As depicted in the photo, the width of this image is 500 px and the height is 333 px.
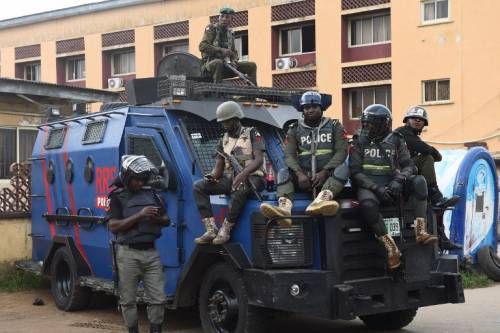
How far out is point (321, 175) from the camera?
7.11 metres

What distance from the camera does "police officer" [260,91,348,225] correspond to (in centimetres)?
698

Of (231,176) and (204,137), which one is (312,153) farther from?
(204,137)

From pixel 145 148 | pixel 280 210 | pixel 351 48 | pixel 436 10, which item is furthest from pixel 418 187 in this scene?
pixel 351 48

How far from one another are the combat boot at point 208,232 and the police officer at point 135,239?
0.45m

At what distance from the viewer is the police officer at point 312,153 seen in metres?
6.98

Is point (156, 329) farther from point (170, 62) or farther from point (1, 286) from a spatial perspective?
point (1, 286)

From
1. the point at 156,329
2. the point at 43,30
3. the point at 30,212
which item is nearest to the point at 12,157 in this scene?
the point at 30,212

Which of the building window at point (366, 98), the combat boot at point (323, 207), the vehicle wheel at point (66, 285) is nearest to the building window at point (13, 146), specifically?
the vehicle wheel at point (66, 285)

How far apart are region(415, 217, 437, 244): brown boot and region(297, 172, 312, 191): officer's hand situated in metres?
1.07

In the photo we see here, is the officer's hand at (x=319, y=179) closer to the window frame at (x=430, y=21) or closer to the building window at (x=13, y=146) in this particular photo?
the building window at (x=13, y=146)

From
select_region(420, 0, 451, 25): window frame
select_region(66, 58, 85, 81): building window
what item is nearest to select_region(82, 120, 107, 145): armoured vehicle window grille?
select_region(420, 0, 451, 25): window frame

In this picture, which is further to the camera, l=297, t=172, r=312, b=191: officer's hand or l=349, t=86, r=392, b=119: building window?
l=349, t=86, r=392, b=119: building window

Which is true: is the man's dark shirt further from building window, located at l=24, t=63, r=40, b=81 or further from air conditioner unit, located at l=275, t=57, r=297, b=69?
building window, located at l=24, t=63, r=40, b=81

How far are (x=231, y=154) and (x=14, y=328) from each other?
3370 mm
